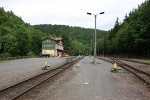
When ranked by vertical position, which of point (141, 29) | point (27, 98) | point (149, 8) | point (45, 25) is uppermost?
point (45, 25)

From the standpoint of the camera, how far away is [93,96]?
26.8 feet

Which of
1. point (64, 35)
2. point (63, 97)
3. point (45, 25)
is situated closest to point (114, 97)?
point (63, 97)

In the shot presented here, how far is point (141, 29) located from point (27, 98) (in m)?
54.7

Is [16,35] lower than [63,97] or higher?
higher

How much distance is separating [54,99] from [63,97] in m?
0.47

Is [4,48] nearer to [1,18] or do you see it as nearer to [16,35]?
[16,35]

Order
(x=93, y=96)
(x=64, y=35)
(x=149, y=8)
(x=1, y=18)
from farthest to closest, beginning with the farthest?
(x=64, y=35) < (x=149, y=8) < (x=1, y=18) < (x=93, y=96)

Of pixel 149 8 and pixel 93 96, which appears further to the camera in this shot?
pixel 149 8

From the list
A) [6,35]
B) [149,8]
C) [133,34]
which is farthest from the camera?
[6,35]

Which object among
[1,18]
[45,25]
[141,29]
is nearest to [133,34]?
[141,29]

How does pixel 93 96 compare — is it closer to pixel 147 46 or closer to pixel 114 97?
pixel 114 97

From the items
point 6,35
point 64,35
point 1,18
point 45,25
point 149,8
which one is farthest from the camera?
point 45,25

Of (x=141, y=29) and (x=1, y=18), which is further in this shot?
(x=141, y=29)

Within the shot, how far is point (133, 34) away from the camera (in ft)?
202
